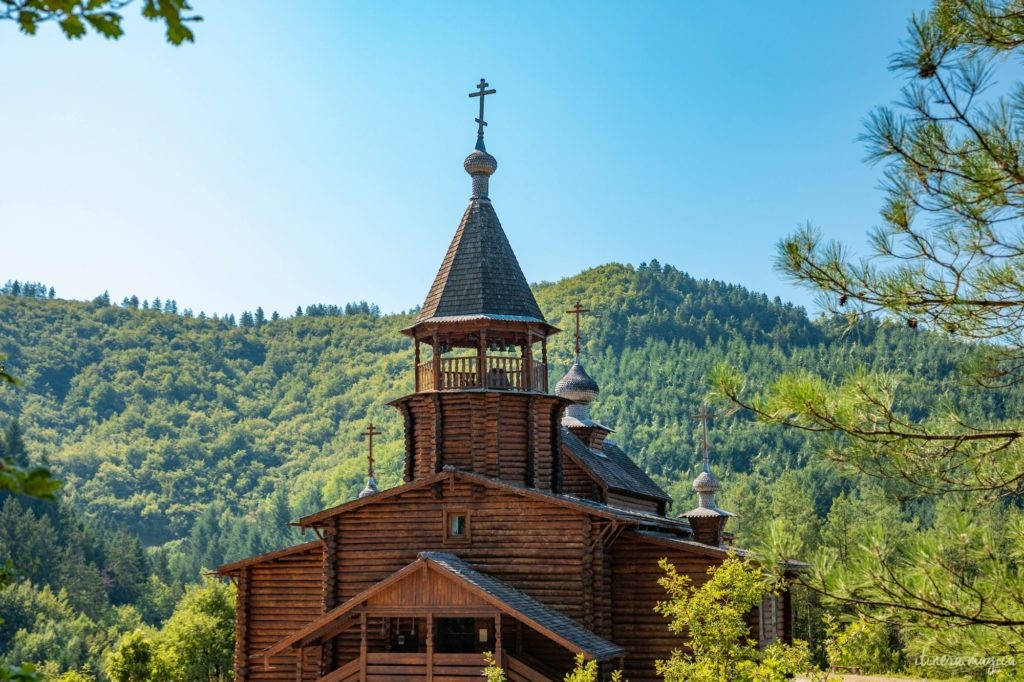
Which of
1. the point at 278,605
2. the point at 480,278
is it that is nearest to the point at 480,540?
the point at 278,605

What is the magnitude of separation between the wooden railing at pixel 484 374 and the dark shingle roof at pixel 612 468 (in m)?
4.26

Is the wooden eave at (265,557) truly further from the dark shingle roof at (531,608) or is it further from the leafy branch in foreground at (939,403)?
the leafy branch in foreground at (939,403)

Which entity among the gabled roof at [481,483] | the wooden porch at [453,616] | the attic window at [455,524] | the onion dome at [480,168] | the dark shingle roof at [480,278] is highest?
the onion dome at [480,168]

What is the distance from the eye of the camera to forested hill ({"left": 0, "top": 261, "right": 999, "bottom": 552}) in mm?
116875

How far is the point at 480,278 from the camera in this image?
81.6 ft

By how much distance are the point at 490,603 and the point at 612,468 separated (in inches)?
440

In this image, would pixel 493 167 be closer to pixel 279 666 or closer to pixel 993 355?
pixel 279 666

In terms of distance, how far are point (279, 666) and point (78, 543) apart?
5238 centimetres

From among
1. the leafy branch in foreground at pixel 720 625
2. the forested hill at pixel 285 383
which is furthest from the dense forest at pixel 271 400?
the leafy branch in foreground at pixel 720 625

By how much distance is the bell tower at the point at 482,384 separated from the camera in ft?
78.5

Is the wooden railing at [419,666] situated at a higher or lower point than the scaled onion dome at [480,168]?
lower

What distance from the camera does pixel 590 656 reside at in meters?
19.5

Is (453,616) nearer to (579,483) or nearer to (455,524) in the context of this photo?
(455,524)

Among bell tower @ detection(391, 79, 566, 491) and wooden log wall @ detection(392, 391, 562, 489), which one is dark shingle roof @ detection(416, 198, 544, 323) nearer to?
bell tower @ detection(391, 79, 566, 491)
